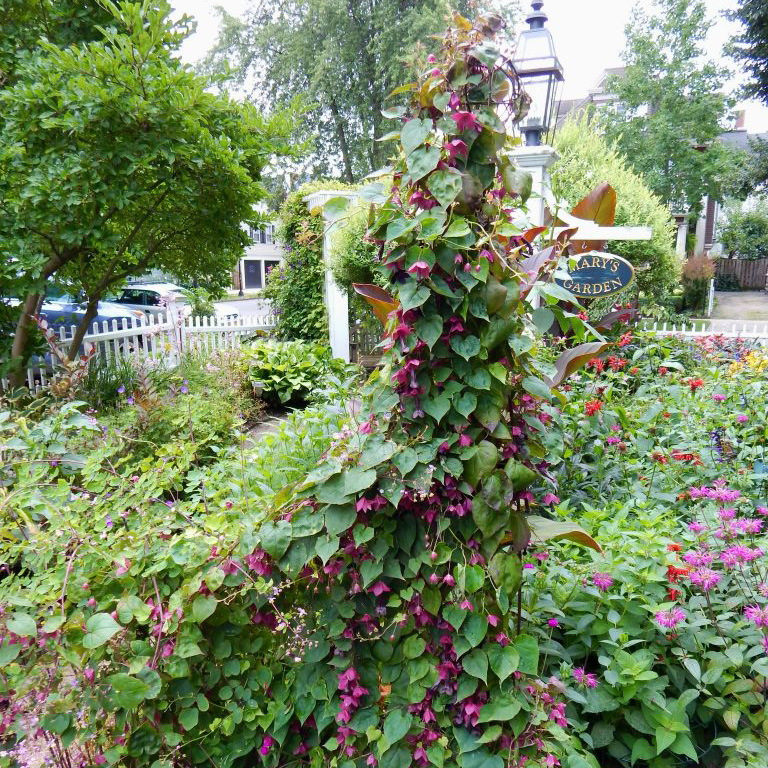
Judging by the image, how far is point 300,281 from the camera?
386 inches

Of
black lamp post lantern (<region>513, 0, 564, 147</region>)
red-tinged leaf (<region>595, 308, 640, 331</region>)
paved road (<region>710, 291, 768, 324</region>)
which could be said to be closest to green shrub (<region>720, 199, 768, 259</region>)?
paved road (<region>710, 291, 768, 324</region>)

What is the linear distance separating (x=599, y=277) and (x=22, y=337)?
5.08m

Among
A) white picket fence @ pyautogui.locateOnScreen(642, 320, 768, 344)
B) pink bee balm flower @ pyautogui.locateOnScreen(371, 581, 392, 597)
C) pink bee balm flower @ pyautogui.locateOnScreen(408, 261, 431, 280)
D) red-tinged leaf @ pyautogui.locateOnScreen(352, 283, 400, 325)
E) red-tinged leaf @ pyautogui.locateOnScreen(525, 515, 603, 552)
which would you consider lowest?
pink bee balm flower @ pyautogui.locateOnScreen(371, 581, 392, 597)

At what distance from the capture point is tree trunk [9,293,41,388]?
5129mm

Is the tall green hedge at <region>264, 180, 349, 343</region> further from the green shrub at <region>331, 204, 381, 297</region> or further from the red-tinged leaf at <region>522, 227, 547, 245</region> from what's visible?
the red-tinged leaf at <region>522, 227, 547, 245</region>

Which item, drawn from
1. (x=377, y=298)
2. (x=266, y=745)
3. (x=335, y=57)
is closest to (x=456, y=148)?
(x=377, y=298)

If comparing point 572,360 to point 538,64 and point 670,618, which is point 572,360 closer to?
point 670,618

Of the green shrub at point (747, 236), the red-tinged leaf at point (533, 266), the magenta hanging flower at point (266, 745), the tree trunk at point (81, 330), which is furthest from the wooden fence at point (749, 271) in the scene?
the magenta hanging flower at point (266, 745)

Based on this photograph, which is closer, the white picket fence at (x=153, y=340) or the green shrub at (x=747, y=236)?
the white picket fence at (x=153, y=340)

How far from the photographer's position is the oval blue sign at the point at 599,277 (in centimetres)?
483

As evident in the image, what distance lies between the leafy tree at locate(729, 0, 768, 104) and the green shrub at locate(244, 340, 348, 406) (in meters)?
16.5

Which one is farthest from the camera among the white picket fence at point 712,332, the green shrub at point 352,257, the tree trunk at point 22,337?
the green shrub at point 352,257

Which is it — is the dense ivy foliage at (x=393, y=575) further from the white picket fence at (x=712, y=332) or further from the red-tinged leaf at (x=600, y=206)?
the white picket fence at (x=712, y=332)

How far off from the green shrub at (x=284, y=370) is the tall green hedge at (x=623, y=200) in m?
4.42
